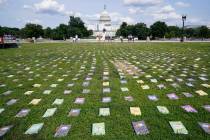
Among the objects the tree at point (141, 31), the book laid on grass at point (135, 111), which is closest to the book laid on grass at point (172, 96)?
the book laid on grass at point (135, 111)

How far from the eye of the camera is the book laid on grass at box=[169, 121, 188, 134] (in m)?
5.76

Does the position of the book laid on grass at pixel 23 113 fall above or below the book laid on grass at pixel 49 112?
below

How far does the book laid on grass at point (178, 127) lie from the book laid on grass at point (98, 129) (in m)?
1.70

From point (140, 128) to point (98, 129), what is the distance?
1.02 m

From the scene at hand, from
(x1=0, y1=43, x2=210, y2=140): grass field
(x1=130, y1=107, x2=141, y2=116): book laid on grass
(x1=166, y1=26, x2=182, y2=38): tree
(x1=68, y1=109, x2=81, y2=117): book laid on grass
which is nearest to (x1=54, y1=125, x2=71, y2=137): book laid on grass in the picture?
(x1=0, y1=43, x2=210, y2=140): grass field

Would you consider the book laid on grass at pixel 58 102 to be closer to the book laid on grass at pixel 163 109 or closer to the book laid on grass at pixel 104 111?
the book laid on grass at pixel 104 111

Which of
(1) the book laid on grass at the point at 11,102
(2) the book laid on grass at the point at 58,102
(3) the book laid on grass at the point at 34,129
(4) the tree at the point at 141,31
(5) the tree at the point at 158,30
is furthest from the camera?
(5) the tree at the point at 158,30

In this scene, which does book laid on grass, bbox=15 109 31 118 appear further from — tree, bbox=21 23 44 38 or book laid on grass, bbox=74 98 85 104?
tree, bbox=21 23 44 38

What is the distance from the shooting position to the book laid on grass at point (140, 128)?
5771 mm

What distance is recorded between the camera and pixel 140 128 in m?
6.00

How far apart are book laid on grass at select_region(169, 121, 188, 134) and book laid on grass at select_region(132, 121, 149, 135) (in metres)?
0.67

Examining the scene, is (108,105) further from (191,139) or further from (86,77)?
(86,77)

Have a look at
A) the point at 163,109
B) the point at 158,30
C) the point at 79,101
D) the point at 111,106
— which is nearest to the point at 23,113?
the point at 79,101

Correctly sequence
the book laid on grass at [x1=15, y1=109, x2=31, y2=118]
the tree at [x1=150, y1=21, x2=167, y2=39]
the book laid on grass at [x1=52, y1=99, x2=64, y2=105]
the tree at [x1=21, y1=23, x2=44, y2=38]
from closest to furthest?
the book laid on grass at [x1=15, y1=109, x2=31, y2=118]
the book laid on grass at [x1=52, y1=99, x2=64, y2=105]
the tree at [x1=150, y1=21, x2=167, y2=39]
the tree at [x1=21, y1=23, x2=44, y2=38]
